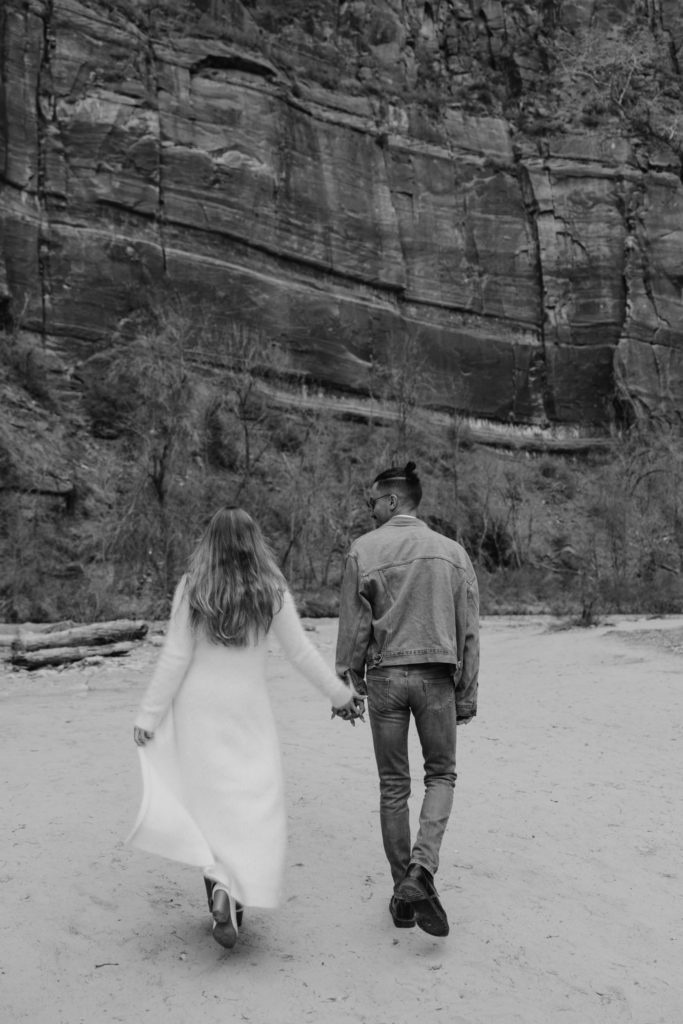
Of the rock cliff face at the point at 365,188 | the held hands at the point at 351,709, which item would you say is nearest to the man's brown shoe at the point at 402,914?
the held hands at the point at 351,709

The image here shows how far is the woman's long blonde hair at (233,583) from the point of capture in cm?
369

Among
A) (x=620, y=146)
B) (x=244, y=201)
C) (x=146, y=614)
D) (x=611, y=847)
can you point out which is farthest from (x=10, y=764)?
(x=620, y=146)

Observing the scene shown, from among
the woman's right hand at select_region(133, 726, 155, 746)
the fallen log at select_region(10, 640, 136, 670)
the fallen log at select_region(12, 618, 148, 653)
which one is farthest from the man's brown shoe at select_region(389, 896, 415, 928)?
the fallen log at select_region(12, 618, 148, 653)

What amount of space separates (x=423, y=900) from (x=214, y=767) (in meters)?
0.92

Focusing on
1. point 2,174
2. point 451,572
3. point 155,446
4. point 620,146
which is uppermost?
point 620,146

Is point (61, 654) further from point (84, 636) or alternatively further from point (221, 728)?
point (221, 728)

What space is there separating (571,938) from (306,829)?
6.26ft

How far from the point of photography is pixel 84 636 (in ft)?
41.3

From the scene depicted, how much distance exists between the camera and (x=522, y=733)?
29.2ft

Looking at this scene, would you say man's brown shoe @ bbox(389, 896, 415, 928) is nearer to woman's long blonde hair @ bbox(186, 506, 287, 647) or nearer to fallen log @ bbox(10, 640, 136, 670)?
woman's long blonde hair @ bbox(186, 506, 287, 647)

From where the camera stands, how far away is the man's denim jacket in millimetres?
3881

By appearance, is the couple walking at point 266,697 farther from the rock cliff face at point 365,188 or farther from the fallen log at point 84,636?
the rock cliff face at point 365,188

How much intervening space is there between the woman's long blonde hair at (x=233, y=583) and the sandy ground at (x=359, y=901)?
1.22 m

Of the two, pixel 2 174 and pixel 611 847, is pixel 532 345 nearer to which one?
pixel 2 174
